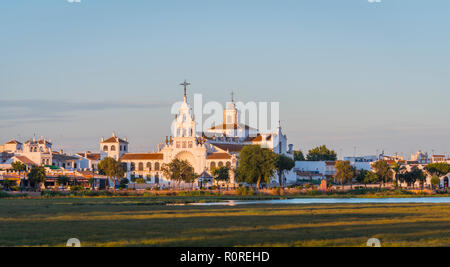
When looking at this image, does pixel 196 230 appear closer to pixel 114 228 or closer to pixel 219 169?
pixel 114 228

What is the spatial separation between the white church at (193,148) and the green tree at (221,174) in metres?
2.37

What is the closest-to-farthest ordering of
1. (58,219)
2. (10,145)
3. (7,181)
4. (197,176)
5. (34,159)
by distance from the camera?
(58,219) → (7,181) → (197,176) → (34,159) → (10,145)

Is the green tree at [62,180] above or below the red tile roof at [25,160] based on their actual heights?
below

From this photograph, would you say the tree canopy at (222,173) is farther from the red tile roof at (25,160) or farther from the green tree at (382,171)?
the red tile roof at (25,160)

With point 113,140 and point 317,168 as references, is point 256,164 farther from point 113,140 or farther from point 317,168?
point 317,168

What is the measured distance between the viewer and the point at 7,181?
4186 inches

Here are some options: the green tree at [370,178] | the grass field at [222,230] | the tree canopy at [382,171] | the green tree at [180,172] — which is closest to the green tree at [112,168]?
the green tree at [180,172]

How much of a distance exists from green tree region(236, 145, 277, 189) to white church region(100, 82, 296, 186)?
20.0 metres

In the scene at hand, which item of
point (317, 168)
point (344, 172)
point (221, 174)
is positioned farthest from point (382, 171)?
point (317, 168)

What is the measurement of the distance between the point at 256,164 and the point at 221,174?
18094mm

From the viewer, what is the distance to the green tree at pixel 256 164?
391 ft

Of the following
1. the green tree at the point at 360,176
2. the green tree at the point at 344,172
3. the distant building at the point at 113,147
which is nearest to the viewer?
the green tree at the point at 344,172
